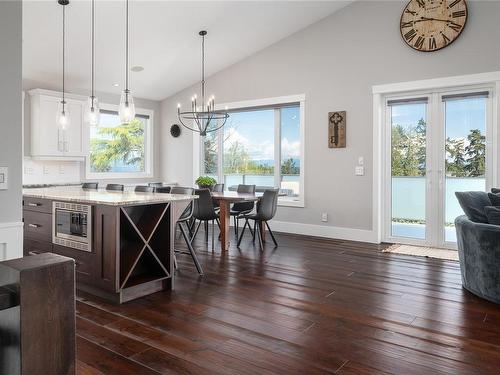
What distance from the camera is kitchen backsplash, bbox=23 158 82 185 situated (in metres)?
6.19

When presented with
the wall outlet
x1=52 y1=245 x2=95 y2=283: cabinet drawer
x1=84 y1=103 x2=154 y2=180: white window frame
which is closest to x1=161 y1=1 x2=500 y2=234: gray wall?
the wall outlet

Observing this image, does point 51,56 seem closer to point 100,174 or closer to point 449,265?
point 100,174

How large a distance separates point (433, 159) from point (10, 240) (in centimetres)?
514

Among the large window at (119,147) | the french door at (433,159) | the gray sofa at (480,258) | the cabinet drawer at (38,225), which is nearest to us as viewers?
the gray sofa at (480,258)

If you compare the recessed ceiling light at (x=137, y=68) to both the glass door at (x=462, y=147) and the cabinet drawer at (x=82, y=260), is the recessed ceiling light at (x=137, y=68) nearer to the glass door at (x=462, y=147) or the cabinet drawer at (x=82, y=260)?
the cabinet drawer at (x=82, y=260)

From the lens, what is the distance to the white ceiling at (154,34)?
16.5 feet

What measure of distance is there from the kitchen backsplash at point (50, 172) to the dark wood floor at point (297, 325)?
11.5 feet

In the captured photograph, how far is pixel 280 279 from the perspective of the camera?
3914 millimetres

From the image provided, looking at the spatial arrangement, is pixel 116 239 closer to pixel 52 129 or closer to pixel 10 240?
pixel 10 240

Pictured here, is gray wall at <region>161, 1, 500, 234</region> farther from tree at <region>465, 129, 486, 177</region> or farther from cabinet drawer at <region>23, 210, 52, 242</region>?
cabinet drawer at <region>23, 210, 52, 242</region>

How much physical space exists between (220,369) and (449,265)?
11.2 feet

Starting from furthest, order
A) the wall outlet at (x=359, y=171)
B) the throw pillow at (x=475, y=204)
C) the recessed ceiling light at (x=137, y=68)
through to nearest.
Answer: the recessed ceiling light at (x=137, y=68) → the wall outlet at (x=359, y=171) → the throw pillow at (x=475, y=204)

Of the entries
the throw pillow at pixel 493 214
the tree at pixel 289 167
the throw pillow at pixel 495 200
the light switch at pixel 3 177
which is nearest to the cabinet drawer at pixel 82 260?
the light switch at pixel 3 177

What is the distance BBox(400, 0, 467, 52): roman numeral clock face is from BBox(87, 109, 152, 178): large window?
5.13 m
